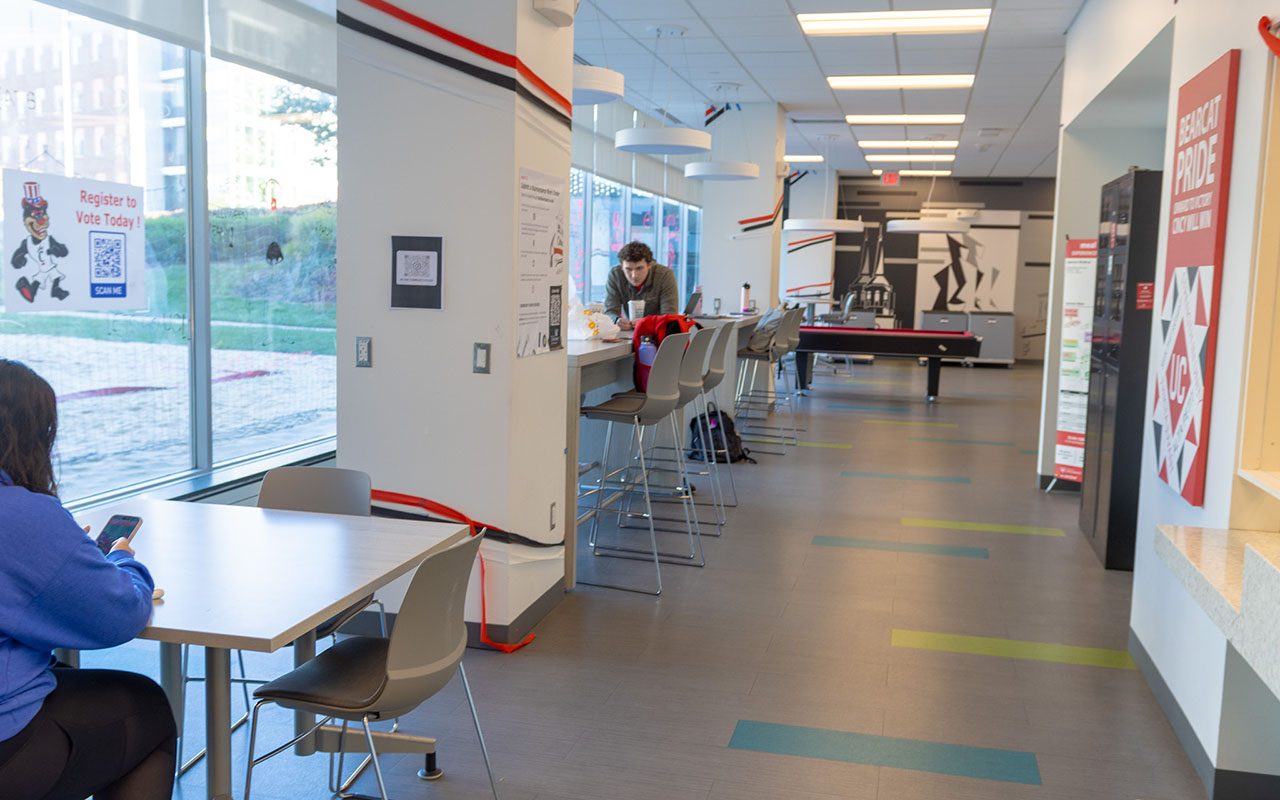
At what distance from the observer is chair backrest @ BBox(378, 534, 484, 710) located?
2.18m

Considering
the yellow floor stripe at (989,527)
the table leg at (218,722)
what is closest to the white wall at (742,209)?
the yellow floor stripe at (989,527)

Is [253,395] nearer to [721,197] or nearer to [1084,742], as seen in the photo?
[1084,742]

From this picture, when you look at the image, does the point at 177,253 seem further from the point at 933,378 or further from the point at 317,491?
the point at 933,378

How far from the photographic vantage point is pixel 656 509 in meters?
6.34

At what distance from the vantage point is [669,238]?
14102mm

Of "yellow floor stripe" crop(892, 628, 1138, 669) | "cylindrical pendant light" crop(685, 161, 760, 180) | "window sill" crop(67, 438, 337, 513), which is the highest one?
"cylindrical pendant light" crop(685, 161, 760, 180)

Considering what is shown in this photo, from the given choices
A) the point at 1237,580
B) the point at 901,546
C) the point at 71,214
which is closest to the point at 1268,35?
the point at 1237,580

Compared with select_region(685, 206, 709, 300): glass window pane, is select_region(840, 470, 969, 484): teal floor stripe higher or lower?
lower

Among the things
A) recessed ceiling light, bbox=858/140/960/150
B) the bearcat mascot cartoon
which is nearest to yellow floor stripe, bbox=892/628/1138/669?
the bearcat mascot cartoon

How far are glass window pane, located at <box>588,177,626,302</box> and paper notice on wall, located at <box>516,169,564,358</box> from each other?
6105 millimetres

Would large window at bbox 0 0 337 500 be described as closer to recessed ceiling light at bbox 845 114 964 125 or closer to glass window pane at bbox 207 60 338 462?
glass window pane at bbox 207 60 338 462

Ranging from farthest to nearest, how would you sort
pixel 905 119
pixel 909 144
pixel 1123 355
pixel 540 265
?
pixel 909 144 → pixel 905 119 → pixel 1123 355 → pixel 540 265

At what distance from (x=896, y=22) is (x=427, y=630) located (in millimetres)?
6471

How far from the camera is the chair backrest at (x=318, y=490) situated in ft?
10.1
